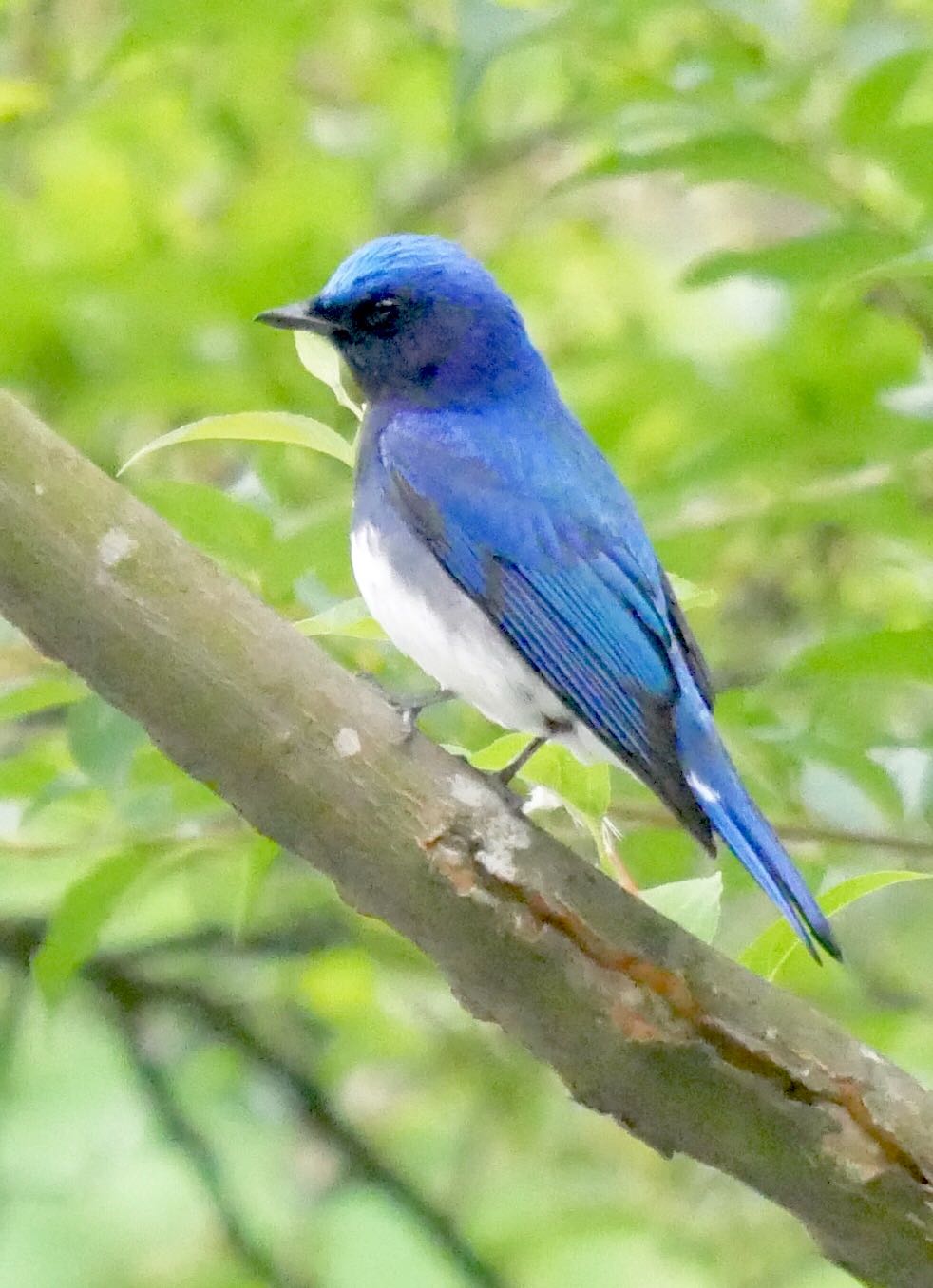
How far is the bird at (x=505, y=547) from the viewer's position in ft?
6.02

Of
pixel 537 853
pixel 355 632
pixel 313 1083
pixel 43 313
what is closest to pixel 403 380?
pixel 43 313

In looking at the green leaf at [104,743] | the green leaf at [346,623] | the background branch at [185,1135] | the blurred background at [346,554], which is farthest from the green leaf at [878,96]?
the background branch at [185,1135]

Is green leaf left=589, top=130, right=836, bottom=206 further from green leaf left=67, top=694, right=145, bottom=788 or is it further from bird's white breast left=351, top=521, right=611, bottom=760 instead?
green leaf left=67, top=694, right=145, bottom=788

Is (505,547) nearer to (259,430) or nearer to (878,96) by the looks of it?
(259,430)

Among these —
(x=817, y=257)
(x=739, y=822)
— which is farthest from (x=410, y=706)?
(x=817, y=257)

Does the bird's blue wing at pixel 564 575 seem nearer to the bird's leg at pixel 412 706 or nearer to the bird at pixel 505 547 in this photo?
the bird at pixel 505 547

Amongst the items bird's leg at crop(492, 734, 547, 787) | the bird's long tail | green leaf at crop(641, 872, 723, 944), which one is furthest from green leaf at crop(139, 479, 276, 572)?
green leaf at crop(641, 872, 723, 944)

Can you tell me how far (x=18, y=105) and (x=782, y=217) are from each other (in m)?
2.17

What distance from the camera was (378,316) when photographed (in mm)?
2371

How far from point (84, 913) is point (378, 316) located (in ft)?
3.11

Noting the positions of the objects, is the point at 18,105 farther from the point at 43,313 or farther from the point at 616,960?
the point at 616,960

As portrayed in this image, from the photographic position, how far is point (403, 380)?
2.44m

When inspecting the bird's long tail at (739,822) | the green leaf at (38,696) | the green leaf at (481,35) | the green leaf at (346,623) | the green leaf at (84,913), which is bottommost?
the green leaf at (84,913)

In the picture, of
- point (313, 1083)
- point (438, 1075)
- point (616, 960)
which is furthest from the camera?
point (438, 1075)
